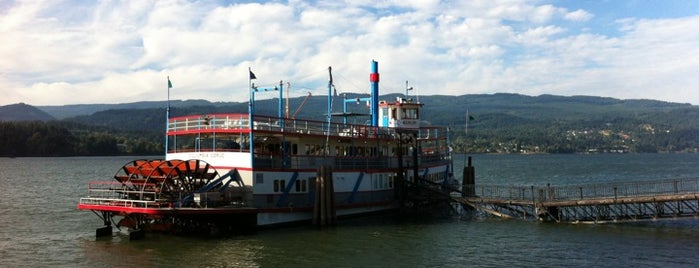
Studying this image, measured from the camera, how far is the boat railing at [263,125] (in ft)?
101

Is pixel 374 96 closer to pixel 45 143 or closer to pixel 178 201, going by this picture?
pixel 178 201

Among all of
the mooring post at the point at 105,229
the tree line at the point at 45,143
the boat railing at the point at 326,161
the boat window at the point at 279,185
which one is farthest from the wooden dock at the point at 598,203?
the tree line at the point at 45,143

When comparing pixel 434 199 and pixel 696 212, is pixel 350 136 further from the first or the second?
pixel 696 212

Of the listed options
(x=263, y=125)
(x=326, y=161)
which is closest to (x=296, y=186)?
(x=326, y=161)

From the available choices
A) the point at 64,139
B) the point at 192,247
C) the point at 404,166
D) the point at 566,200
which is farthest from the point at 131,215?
the point at 64,139

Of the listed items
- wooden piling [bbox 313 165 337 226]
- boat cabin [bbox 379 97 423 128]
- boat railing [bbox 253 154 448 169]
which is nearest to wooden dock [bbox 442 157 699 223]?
boat railing [bbox 253 154 448 169]

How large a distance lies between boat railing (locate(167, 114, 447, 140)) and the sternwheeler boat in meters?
0.05

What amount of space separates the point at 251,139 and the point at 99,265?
9006 millimetres

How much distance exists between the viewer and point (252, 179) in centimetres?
3003

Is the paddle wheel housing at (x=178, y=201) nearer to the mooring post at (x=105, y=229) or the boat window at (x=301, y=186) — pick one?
the mooring post at (x=105, y=229)

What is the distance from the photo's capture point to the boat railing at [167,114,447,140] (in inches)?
1217

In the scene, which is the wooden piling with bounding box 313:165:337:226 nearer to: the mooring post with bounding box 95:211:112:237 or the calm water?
the calm water

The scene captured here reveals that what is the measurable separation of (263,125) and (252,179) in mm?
2856

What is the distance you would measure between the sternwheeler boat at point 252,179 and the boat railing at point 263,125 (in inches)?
2.1
